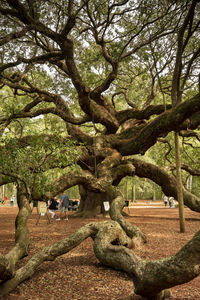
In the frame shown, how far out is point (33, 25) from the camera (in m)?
7.41

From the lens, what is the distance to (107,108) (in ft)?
44.6

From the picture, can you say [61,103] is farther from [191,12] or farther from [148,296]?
[148,296]

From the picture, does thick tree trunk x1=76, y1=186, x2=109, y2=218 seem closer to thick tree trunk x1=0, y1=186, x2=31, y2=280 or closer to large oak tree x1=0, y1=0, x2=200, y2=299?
large oak tree x1=0, y1=0, x2=200, y2=299

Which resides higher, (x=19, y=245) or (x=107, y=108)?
(x=107, y=108)

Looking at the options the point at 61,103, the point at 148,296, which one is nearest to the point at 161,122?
the point at 61,103

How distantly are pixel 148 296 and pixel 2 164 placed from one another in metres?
3.91

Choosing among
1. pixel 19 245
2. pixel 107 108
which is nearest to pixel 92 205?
pixel 107 108

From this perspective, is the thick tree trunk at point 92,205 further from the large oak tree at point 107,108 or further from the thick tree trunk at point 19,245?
the thick tree trunk at point 19,245

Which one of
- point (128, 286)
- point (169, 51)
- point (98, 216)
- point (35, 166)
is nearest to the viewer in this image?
point (128, 286)

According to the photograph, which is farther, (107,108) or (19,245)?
(107,108)

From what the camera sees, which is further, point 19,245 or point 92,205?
point 92,205

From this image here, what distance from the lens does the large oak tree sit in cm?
439

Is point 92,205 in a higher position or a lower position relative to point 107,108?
lower

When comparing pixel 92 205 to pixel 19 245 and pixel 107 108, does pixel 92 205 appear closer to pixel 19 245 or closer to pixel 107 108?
pixel 107 108
